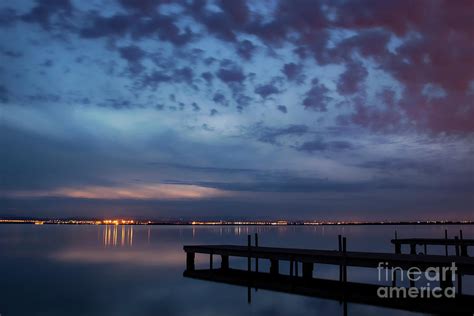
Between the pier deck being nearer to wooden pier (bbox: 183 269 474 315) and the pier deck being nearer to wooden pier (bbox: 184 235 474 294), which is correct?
wooden pier (bbox: 184 235 474 294)

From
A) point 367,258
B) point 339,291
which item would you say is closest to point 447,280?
point 367,258

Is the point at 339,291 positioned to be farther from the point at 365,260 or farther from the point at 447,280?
the point at 447,280

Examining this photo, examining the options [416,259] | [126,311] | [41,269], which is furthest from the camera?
[41,269]

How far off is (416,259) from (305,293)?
441 centimetres

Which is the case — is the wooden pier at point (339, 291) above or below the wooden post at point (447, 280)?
below

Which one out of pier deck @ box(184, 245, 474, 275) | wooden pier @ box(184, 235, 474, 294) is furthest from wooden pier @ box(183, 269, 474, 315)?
pier deck @ box(184, 245, 474, 275)

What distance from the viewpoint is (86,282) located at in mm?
29250

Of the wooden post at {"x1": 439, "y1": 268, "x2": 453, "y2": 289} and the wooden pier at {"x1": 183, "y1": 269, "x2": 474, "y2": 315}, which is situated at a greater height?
the wooden post at {"x1": 439, "y1": 268, "x2": 453, "y2": 289}

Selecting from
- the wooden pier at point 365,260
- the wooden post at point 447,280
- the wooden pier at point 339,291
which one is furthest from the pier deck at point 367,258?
the wooden pier at point 339,291

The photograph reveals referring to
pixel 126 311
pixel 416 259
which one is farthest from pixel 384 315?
pixel 126 311

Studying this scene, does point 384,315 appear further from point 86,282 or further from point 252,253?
point 86,282

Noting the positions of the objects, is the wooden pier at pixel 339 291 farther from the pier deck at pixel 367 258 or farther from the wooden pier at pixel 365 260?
the pier deck at pixel 367 258

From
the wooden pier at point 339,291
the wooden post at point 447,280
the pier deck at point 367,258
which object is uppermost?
the pier deck at point 367,258

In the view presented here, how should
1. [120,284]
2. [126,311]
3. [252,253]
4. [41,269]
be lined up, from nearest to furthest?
[126,311] → [252,253] → [120,284] → [41,269]
